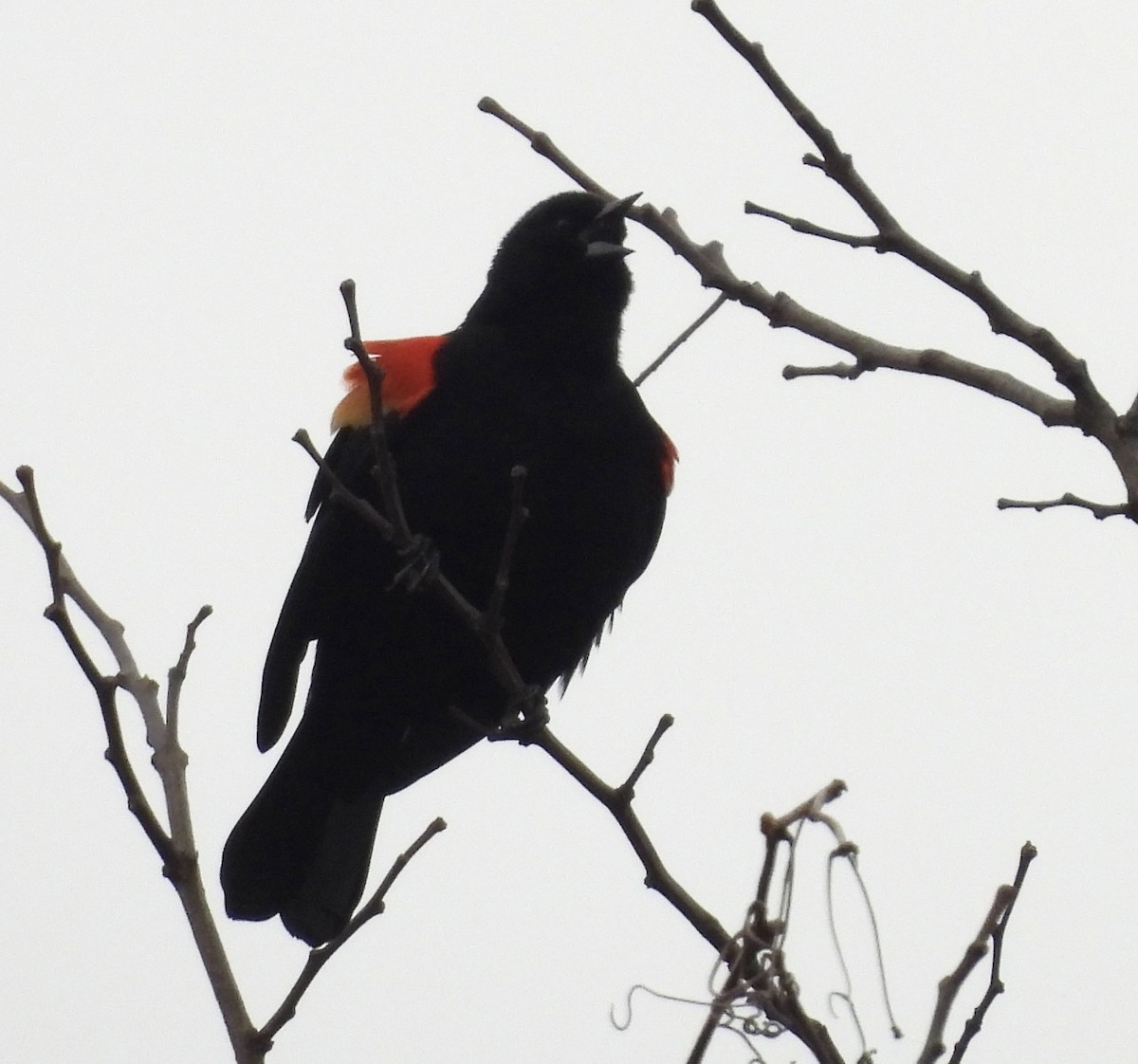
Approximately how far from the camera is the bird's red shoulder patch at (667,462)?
12.6 feet

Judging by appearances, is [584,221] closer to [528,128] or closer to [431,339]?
[431,339]

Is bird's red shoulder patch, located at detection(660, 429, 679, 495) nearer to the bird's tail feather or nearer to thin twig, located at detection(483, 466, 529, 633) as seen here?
the bird's tail feather

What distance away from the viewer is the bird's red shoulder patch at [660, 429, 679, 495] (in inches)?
151

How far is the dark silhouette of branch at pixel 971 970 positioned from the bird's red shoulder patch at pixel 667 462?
2.22 metres

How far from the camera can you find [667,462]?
3852mm

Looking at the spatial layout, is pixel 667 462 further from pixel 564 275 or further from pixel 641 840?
pixel 641 840

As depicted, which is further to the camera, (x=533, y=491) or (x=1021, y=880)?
(x=533, y=491)

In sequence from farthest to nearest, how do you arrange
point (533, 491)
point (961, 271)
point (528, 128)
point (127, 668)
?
point (533, 491) < point (127, 668) < point (528, 128) < point (961, 271)

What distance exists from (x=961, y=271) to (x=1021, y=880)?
25.9 inches

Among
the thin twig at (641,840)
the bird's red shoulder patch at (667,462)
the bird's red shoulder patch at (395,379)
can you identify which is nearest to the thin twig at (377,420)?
the thin twig at (641,840)

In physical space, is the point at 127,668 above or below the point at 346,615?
below

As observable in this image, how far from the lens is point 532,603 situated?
3.63m

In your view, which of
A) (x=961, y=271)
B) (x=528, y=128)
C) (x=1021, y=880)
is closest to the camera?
(x=1021, y=880)

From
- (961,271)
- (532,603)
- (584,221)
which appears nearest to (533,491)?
(532,603)
